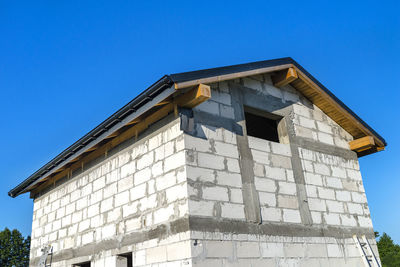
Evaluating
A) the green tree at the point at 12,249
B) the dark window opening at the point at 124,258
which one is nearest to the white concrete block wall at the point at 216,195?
the dark window opening at the point at 124,258

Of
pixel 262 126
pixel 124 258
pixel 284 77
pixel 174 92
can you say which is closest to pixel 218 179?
pixel 174 92

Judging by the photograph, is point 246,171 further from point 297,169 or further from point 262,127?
point 262,127

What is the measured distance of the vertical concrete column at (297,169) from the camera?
21.0 feet

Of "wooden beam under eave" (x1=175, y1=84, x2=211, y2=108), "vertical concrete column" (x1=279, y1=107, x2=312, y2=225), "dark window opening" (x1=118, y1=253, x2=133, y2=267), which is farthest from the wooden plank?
"vertical concrete column" (x1=279, y1=107, x2=312, y2=225)

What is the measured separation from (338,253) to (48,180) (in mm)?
7026

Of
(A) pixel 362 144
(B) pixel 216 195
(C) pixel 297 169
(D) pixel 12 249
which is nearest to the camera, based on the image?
(B) pixel 216 195

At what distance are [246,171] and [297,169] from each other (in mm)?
1347

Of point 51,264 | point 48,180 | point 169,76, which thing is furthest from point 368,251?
point 48,180

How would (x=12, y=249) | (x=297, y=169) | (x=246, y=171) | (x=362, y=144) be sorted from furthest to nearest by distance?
(x=12, y=249), (x=362, y=144), (x=297, y=169), (x=246, y=171)

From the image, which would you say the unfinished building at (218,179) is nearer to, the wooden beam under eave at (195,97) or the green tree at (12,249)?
the wooden beam under eave at (195,97)

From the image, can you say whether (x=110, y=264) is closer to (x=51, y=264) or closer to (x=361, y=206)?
(x=51, y=264)

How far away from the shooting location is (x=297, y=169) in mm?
6727

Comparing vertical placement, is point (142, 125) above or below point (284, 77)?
below

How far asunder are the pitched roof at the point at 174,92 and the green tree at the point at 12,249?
30.5 meters
